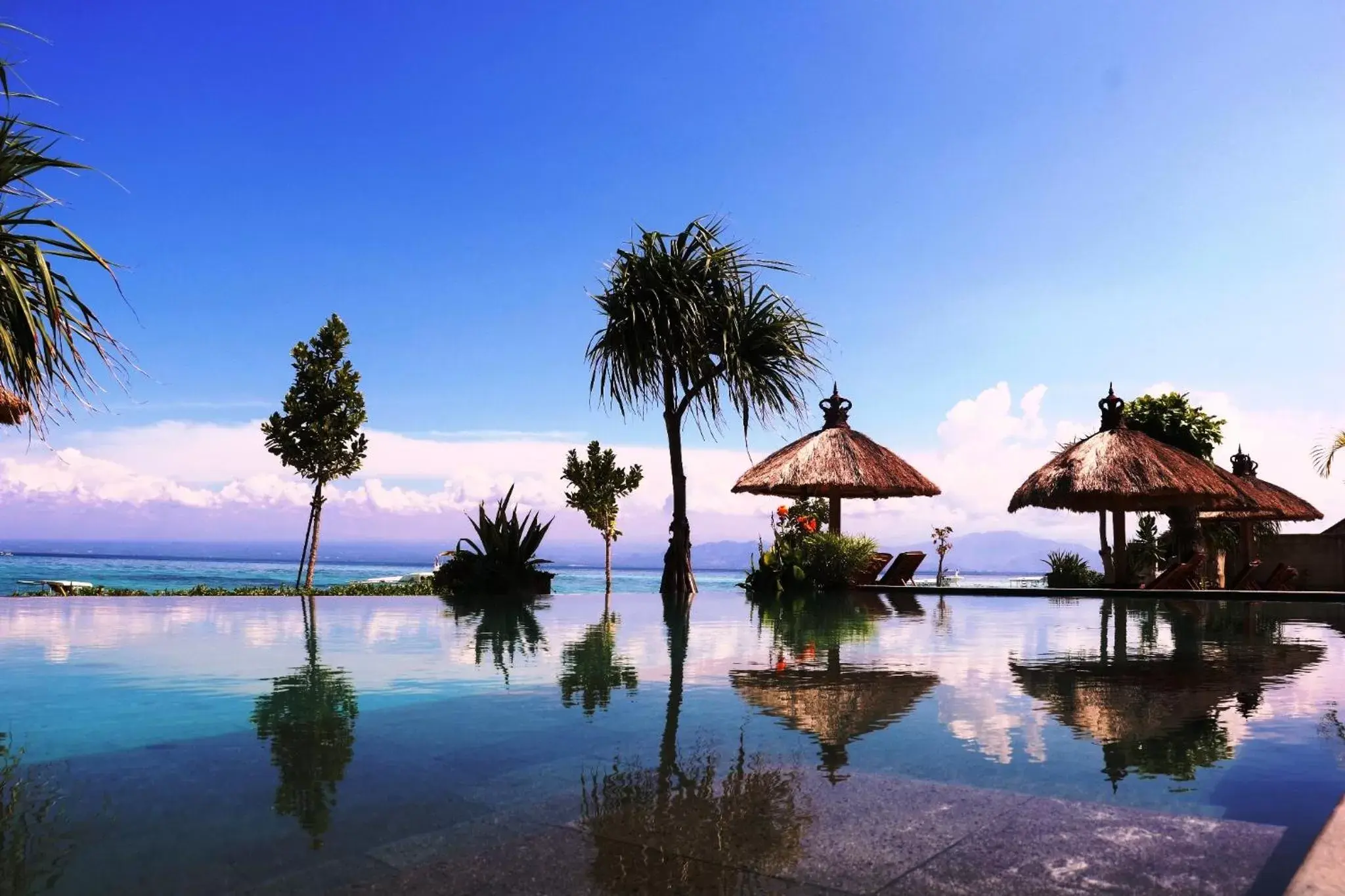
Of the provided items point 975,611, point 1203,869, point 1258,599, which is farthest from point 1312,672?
point 1258,599

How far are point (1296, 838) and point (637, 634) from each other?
653cm

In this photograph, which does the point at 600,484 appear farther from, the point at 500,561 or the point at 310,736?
the point at 310,736

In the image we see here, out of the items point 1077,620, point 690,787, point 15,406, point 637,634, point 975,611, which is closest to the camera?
point 690,787

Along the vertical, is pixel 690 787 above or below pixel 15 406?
below

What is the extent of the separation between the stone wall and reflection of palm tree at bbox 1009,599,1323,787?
1654cm

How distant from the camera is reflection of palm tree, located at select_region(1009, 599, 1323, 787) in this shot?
156 inches

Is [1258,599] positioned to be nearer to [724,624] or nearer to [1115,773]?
[724,624]

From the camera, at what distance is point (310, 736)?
4211mm

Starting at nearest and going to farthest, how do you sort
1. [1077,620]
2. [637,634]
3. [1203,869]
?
[1203,869], [637,634], [1077,620]

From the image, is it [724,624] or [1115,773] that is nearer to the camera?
[1115,773]

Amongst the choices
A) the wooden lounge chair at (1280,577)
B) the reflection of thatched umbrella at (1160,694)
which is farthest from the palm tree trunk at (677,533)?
the wooden lounge chair at (1280,577)

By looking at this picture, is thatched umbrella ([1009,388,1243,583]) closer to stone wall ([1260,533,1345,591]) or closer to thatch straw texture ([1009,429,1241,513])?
thatch straw texture ([1009,429,1241,513])

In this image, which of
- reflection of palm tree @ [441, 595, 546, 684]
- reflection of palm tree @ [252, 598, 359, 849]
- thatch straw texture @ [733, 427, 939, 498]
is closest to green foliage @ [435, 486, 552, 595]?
reflection of palm tree @ [441, 595, 546, 684]

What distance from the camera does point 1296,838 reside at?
2854mm
